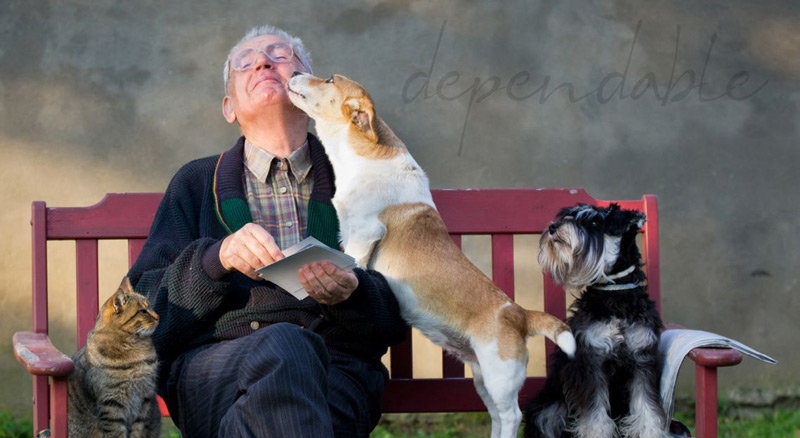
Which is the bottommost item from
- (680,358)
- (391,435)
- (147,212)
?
(391,435)

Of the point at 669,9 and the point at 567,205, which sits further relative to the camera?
the point at 669,9

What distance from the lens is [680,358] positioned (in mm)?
3439

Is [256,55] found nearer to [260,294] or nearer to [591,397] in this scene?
[260,294]

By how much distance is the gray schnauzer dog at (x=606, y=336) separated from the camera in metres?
3.50

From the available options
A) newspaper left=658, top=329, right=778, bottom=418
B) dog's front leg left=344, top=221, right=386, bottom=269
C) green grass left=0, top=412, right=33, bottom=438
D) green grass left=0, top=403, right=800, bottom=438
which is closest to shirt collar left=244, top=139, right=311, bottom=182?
dog's front leg left=344, top=221, right=386, bottom=269

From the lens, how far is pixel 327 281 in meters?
3.14

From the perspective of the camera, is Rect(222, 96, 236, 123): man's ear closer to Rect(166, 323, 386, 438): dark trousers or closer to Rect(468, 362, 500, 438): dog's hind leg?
Rect(166, 323, 386, 438): dark trousers

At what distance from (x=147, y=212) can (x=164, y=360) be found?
0.69m

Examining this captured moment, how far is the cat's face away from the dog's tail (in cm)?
128

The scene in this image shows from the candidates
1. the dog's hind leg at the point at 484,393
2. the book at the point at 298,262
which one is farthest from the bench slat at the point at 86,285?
the dog's hind leg at the point at 484,393

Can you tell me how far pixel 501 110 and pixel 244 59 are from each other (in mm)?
1825

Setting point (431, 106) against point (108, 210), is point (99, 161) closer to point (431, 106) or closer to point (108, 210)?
point (108, 210)

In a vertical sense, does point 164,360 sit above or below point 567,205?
below

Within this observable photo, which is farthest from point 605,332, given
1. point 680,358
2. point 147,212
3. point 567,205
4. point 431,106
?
point 431,106
